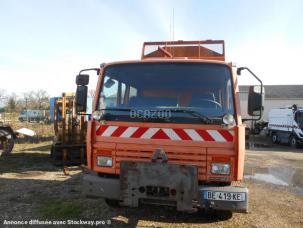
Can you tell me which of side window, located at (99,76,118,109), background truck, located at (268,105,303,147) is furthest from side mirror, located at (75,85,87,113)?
background truck, located at (268,105,303,147)

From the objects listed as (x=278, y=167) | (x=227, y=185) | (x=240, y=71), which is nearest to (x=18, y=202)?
(x=227, y=185)

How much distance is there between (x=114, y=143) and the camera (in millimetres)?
4910

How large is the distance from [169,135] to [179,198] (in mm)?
808

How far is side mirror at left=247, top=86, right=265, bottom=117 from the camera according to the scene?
5057mm

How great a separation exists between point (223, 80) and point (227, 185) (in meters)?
1.39

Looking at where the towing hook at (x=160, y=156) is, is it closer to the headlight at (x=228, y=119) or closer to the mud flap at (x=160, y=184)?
the mud flap at (x=160, y=184)

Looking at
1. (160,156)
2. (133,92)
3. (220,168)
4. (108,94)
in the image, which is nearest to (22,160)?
(108,94)

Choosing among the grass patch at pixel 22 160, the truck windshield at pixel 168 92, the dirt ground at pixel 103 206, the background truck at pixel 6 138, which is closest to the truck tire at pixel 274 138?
the dirt ground at pixel 103 206

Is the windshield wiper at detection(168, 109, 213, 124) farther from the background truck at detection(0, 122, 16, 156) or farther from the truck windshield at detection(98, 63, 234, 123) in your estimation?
the background truck at detection(0, 122, 16, 156)

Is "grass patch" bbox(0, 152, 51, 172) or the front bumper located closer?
the front bumper

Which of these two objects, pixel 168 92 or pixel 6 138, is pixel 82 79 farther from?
pixel 6 138

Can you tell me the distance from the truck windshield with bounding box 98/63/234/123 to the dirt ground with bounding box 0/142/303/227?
68.3 inches

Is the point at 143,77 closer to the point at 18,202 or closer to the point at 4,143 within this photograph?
the point at 18,202

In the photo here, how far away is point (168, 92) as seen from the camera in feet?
16.4
